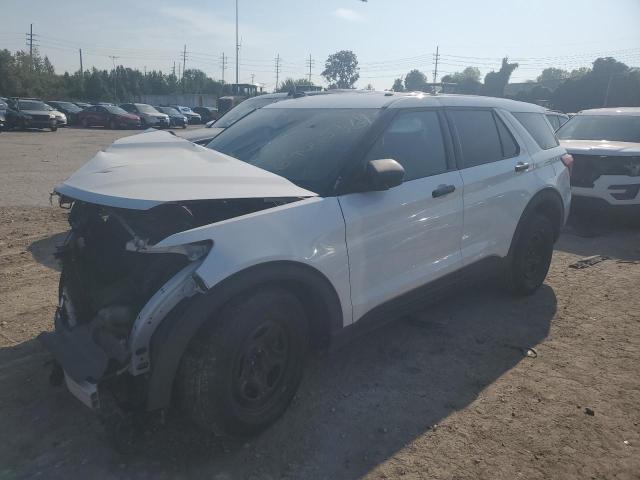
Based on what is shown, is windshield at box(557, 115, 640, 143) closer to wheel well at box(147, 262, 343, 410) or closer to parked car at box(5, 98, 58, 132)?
wheel well at box(147, 262, 343, 410)

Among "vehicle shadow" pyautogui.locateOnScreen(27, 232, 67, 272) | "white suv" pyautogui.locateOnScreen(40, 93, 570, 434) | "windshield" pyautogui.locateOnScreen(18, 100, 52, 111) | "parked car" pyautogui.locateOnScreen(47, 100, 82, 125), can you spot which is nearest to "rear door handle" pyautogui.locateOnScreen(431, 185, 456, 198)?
"white suv" pyautogui.locateOnScreen(40, 93, 570, 434)

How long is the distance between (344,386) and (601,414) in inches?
61.5

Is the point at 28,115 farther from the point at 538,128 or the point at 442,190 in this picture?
the point at 442,190

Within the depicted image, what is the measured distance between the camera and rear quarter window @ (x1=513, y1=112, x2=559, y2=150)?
4.84 metres

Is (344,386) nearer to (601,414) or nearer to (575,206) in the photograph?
(601,414)

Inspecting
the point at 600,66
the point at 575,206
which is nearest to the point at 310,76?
the point at 600,66

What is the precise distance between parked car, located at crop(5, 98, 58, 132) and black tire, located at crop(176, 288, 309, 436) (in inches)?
1129

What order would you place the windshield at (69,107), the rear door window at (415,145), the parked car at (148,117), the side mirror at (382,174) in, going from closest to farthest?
the side mirror at (382,174), the rear door window at (415,145), the parked car at (148,117), the windshield at (69,107)

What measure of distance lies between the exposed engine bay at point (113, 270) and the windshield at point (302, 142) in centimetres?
40

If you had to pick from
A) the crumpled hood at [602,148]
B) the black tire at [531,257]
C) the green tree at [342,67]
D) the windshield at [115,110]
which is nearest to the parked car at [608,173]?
the crumpled hood at [602,148]

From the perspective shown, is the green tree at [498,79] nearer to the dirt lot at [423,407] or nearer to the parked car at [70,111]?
the parked car at [70,111]

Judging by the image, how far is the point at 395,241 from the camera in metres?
3.27

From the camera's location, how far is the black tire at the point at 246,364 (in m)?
2.45

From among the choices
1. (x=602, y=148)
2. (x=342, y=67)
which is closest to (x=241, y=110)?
(x=602, y=148)
